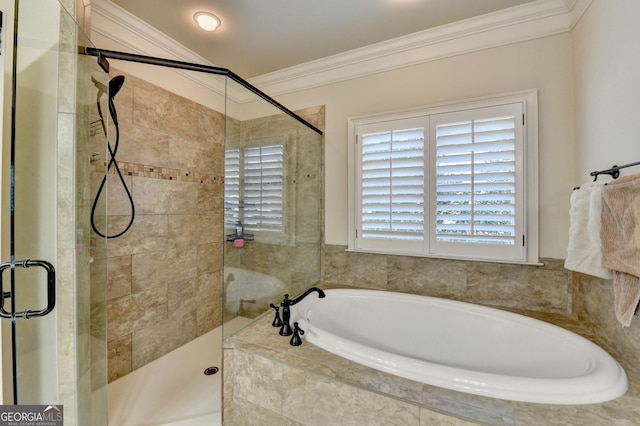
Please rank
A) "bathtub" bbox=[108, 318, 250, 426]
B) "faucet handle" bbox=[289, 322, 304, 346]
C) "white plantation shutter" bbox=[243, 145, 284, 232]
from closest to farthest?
"faucet handle" bbox=[289, 322, 304, 346] → "bathtub" bbox=[108, 318, 250, 426] → "white plantation shutter" bbox=[243, 145, 284, 232]

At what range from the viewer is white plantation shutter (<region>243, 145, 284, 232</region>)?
201cm

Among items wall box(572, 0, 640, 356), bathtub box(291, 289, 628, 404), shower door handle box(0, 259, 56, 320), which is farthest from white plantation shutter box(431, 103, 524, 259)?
shower door handle box(0, 259, 56, 320)

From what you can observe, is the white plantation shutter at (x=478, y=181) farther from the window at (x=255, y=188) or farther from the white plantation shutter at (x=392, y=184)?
the window at (x=255, y=188)

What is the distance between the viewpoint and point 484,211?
1798 millimetres

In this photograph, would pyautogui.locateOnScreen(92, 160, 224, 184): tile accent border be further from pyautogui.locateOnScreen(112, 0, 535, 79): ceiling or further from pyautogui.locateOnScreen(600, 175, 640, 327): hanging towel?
pyautogui.locateOnScreen(600, 175, 640, 327): hanging towel

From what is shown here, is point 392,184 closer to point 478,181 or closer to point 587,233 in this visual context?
point 478,181

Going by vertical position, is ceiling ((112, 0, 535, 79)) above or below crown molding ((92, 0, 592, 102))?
above

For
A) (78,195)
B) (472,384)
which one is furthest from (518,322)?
(78,195)

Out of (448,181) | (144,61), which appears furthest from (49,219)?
(448,181)

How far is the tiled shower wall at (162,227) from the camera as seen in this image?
1.86 m

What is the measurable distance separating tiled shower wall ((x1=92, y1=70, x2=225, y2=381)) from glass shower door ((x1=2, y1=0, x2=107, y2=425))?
665mm

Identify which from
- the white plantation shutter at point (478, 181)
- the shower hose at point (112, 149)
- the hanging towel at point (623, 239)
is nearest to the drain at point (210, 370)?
the shower hose at point (112, 149)

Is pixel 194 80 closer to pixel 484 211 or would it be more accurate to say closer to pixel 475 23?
pixel 475 23

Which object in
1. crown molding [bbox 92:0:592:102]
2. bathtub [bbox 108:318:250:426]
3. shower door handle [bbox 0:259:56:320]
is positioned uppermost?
crown molding [bbox 92:0:592:102]
